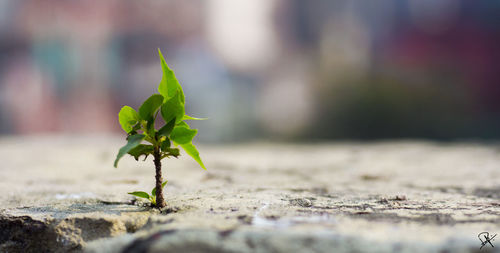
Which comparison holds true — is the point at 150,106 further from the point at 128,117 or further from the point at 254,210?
the point at 254,210

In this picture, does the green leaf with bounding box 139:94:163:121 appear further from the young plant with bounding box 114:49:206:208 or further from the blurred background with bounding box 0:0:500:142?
the blurred background with bounding box 0:0:500:142

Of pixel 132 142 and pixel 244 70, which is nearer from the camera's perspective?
pixel 132 142

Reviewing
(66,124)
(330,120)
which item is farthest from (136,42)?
(330,120)

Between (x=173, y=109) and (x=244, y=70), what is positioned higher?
(x=244, y=70)

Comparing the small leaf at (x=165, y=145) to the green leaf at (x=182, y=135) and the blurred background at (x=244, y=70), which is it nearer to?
the green leaf at (x=182, y=135)

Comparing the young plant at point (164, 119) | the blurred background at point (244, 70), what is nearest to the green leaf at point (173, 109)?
the young plant at point (164, 119)
